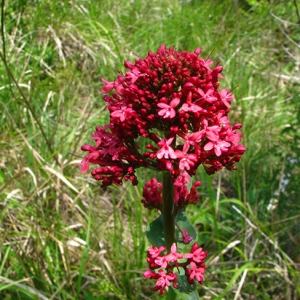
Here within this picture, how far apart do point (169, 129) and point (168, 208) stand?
0.36 metres

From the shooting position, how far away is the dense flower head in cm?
166

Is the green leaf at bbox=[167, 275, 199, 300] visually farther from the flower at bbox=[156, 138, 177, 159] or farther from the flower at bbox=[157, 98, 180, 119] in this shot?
the flower at bbox=[157, 98, 180, 119]

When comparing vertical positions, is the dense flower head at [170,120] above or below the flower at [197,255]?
above

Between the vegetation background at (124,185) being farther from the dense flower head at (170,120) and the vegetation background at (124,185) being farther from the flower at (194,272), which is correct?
the flower at (194,272)

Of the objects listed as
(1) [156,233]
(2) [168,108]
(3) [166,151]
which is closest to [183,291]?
(1) [156,233]

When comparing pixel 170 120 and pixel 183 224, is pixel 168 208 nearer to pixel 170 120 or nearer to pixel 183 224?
pixel 183 224

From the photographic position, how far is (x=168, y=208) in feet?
5.98

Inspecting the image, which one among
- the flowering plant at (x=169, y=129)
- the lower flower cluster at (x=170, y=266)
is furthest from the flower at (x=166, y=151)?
the lower flower cluster at (x=170, y=266)

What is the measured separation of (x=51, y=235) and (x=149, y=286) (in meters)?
0.77

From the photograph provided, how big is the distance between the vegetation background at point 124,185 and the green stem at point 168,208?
68cm

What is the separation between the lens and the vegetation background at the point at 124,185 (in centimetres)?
272

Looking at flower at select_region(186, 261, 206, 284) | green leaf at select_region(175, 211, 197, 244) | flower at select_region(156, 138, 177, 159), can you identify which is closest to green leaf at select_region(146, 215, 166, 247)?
green leaf at select_region(175, 211, 197, 244)

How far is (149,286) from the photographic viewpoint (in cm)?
277

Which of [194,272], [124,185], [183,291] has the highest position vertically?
[194,272]
